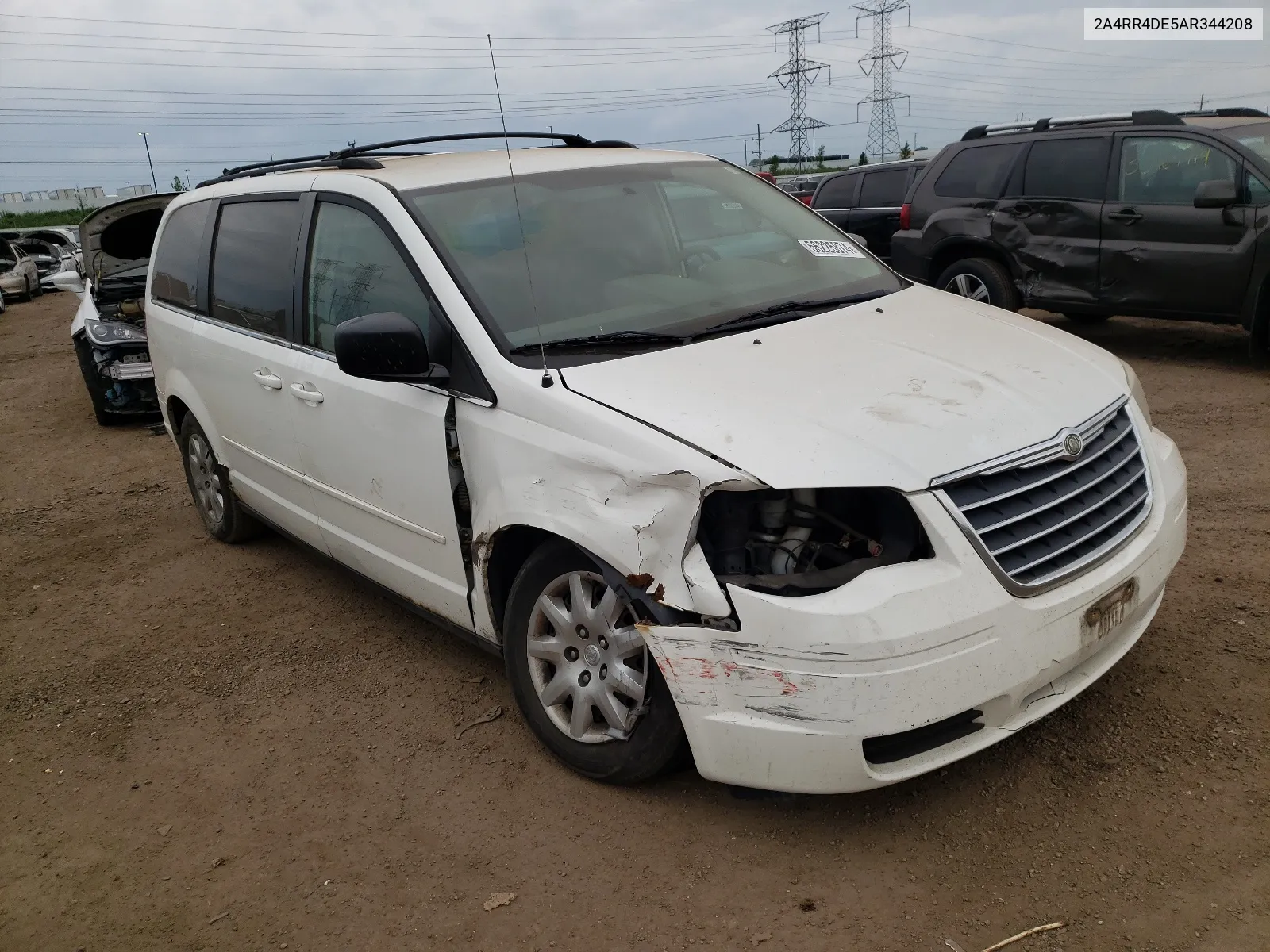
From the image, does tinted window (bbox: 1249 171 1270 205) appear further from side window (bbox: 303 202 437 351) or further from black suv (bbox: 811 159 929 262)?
side window (bbox: 303 202 437 351)

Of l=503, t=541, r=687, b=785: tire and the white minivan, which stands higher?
the white minivan

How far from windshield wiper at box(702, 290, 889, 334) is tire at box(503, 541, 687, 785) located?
3.01 ft

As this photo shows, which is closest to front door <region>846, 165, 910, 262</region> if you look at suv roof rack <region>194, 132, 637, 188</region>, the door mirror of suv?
the door mirror of suv

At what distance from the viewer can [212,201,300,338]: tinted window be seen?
4.16m

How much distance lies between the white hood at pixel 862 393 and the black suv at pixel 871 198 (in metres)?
8.68

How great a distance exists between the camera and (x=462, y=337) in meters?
3.17

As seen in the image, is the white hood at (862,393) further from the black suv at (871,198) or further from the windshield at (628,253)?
the black suv at (871,198)

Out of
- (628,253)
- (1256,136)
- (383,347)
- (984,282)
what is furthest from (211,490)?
(1256,136)

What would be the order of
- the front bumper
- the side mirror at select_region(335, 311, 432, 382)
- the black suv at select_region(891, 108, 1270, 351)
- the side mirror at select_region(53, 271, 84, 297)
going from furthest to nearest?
1. the side mirror at select_region(53, 271, 84, 297)
2. the black suv at select_region(891, 108, 1270, 351)
3. the side mirror at select_region(335, 311, 432, 382)
4. the front bumper

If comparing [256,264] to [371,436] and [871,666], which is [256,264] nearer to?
[371,436]

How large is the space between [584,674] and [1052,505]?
54.5 inches

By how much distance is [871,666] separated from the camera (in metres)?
2.41

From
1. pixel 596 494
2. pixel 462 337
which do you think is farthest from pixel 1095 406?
pixel 462 337

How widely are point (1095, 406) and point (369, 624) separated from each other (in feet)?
10.0
